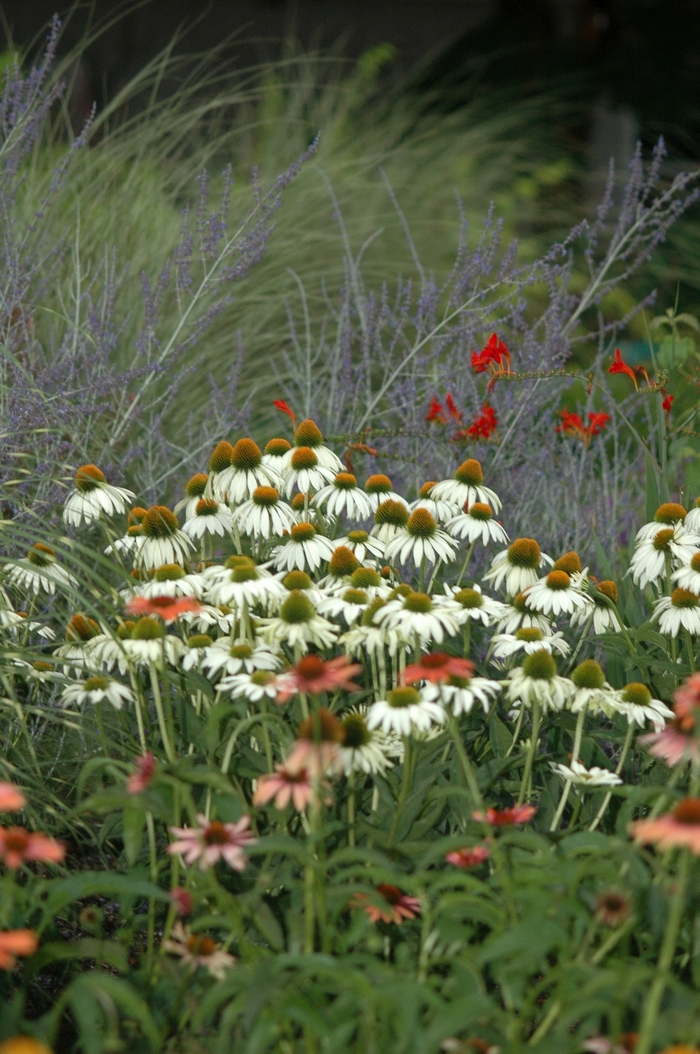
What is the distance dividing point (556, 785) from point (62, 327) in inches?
102

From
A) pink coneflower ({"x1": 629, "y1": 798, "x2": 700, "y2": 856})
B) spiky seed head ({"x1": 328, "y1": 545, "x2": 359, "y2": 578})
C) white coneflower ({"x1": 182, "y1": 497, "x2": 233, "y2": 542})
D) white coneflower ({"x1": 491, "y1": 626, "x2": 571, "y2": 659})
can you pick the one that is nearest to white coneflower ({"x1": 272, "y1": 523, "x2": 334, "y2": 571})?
spiky seed head ({"x1": 328, "y1": 545, "x2": 359, "y2": 578})

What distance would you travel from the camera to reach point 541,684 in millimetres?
1628

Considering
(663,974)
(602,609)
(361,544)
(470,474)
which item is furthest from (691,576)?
(663,974)

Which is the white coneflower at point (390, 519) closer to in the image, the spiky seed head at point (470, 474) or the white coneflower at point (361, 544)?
the white coneflower at point (361, 544)

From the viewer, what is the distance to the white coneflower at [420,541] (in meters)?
1.86

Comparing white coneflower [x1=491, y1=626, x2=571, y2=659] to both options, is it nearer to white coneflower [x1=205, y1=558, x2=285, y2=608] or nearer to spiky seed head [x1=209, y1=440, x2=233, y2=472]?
white coneflower [x1=205, y1=558, x2=285, y2=608]

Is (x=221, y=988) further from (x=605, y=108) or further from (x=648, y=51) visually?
(x=648, y=51)

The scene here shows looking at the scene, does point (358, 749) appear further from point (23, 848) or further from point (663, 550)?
point (663, 550)

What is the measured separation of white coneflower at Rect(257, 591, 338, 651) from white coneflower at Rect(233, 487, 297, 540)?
0.25m

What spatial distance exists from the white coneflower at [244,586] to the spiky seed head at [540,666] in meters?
0.39

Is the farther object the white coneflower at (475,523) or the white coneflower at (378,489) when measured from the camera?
the white coneflower at (378,489)

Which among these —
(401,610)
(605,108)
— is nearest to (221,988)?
(401,610)

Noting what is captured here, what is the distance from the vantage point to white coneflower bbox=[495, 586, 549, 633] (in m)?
1.83

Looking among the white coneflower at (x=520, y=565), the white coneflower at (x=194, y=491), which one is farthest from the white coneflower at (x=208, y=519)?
the white coneflower at (x=520, y=565)
